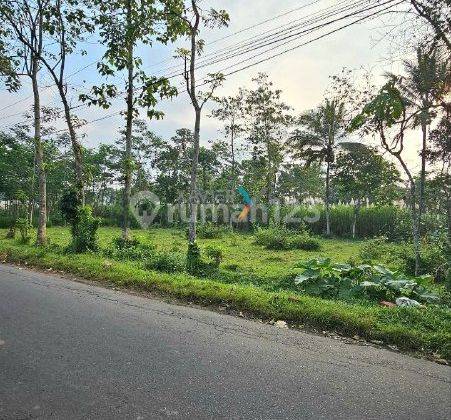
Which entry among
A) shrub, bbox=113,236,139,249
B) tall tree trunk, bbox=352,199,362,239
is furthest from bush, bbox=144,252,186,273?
tall tree trunk, bbox=352,199,362,239

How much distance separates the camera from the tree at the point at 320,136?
2716 centimetres

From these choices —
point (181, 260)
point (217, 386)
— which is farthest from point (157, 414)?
point (181, 260)

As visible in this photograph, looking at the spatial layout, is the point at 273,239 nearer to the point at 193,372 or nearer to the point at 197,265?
the point at 197,265

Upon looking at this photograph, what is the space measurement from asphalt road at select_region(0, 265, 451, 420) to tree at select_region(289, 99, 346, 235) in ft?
79.4

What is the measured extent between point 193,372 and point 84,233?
31.9ft

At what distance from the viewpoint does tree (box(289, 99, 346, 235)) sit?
27.2 meters

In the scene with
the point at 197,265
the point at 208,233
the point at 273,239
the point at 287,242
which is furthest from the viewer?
the point at 208,233

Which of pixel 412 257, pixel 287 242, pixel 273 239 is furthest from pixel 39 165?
pixel 412 257

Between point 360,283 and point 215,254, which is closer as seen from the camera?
point 360,283

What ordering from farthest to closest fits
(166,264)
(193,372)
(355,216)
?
(355,216) < (166,264) < (193,372)

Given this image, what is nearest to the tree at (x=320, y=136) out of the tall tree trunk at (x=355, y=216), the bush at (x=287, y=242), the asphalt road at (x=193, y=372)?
the tall tree trunk at (x=355, y=216)

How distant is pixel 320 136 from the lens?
91.6ft

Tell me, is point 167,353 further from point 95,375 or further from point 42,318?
point 42,318

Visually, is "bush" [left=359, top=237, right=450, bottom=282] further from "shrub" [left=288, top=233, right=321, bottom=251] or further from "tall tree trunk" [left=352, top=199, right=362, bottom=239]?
"tall tree trunk" [left=352, top=199, right=362, bottom=239]
